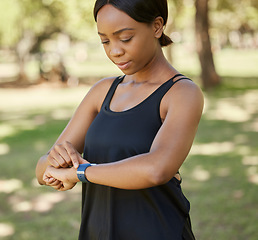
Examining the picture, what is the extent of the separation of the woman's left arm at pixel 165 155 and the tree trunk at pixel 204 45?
16.6 meters

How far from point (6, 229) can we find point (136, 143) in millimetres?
3547

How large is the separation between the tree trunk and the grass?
5530 mm

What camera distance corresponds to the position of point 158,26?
1.93 m

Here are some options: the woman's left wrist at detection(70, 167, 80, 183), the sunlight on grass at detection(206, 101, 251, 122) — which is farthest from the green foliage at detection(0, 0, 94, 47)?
the woman's left wrist at detection(70, 167, 80, 183)

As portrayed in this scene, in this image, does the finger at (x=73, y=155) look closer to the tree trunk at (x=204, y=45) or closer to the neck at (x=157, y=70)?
the neck at (x=157, y=70)

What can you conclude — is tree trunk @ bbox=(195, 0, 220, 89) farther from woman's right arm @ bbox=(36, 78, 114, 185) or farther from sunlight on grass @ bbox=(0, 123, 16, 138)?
woman's right arm @ bbox=(36, 78, 114, 185)

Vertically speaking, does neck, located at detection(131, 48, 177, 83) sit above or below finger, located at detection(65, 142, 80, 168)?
above

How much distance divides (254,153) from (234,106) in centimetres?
593

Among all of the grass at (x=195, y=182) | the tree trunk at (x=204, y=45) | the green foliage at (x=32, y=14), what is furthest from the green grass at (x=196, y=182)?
the green foliage at (x=32, y=14)

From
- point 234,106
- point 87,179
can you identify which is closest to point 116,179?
point 87,179

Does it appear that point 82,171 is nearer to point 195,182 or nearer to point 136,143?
point 136,143

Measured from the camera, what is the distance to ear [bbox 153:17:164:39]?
1911 millimetres

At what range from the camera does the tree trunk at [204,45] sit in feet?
58.5

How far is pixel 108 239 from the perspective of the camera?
6.37 feet
